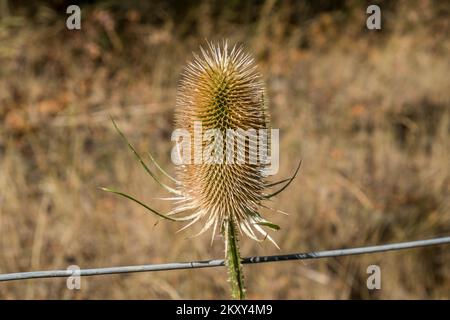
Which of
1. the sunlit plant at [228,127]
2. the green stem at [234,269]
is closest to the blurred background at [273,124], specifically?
the sunlit plant at [228,127]

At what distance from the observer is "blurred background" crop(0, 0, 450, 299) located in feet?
12.7

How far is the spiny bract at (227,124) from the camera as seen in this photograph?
1.94 metres

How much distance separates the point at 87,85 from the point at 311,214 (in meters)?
2.62

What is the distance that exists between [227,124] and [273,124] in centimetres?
326

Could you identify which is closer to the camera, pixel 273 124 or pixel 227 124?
pixel 227 124

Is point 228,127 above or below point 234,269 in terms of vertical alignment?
above

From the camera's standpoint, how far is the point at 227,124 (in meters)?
1.94

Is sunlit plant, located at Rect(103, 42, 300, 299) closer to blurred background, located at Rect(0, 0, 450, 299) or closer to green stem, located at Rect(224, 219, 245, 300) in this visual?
green stem, located at Rect(224, 219, 245, 300)

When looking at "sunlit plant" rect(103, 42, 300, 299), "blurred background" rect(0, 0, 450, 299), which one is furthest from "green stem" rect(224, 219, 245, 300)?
"blurred background" rect(0, 0, 450, 299)

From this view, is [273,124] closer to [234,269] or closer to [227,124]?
[227,124]

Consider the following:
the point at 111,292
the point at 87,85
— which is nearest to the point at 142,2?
the point at 87,85

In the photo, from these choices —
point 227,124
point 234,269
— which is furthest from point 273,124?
point 234,269

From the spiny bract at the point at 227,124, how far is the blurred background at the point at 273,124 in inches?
49.0

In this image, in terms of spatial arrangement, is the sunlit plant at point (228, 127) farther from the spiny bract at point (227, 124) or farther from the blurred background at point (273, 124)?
the blurred background at point (273, 124)
